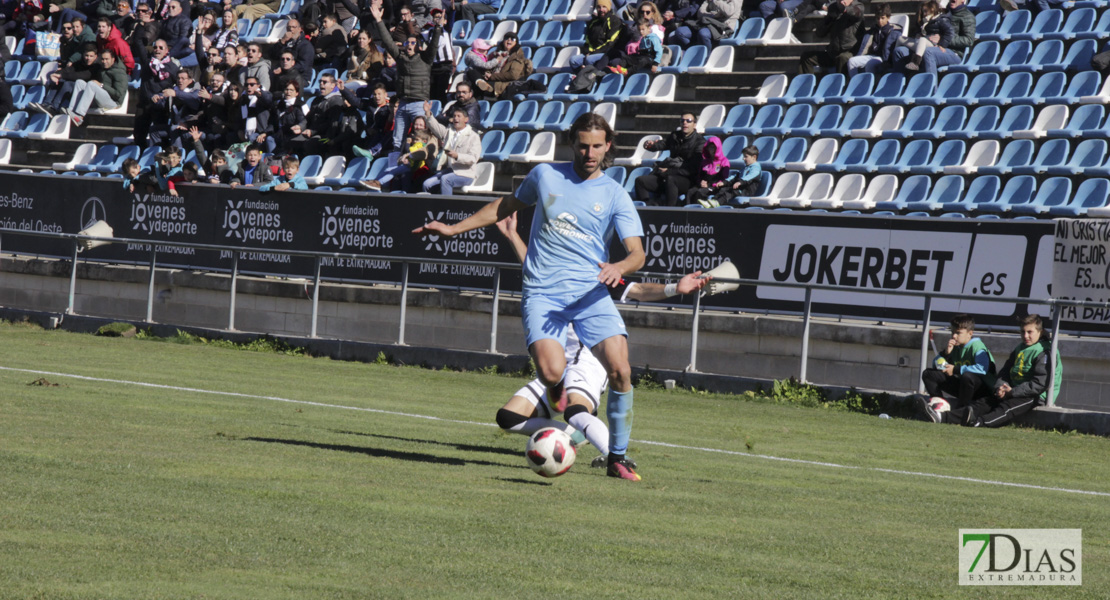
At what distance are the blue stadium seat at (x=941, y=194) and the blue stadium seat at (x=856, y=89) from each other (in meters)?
3.04

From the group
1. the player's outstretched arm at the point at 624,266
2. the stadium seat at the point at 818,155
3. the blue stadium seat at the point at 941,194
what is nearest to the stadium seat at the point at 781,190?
the stadium seat at the point at 818,155

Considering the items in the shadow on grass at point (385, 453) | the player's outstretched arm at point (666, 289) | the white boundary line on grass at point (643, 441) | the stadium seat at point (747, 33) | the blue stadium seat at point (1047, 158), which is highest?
the stadium seat at point (747, 33)

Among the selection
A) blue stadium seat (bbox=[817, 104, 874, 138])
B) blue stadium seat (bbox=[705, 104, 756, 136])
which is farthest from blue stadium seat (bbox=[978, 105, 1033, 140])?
blue stadium seat (bbox=[705, 104, 756, 136])

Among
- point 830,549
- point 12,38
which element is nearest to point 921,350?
point 830,549

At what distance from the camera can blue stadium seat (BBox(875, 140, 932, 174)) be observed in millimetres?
21547

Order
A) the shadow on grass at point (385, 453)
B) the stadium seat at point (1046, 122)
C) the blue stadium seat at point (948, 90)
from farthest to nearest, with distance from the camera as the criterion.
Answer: the blue stadium seat at point (948, 90) → the stadium seat at point (1046, 122) → the shadow on grass at point (385, 453)

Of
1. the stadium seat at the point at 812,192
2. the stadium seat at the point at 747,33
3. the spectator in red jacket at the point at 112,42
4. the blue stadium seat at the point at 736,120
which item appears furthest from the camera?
the spectator in red jacket at the point at 112,42

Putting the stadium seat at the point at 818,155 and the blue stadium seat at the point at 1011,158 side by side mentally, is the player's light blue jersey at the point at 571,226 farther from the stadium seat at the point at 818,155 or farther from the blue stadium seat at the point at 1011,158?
the stadium seat at the point at 818,155

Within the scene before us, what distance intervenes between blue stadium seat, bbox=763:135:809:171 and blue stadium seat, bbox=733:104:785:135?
2.77 ft

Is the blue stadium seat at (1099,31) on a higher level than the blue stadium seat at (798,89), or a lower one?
higher

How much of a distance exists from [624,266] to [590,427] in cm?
131

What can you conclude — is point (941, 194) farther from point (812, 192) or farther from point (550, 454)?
point (550, 454)

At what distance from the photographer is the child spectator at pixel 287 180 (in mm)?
23703

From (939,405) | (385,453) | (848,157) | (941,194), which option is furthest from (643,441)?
(848,157)
